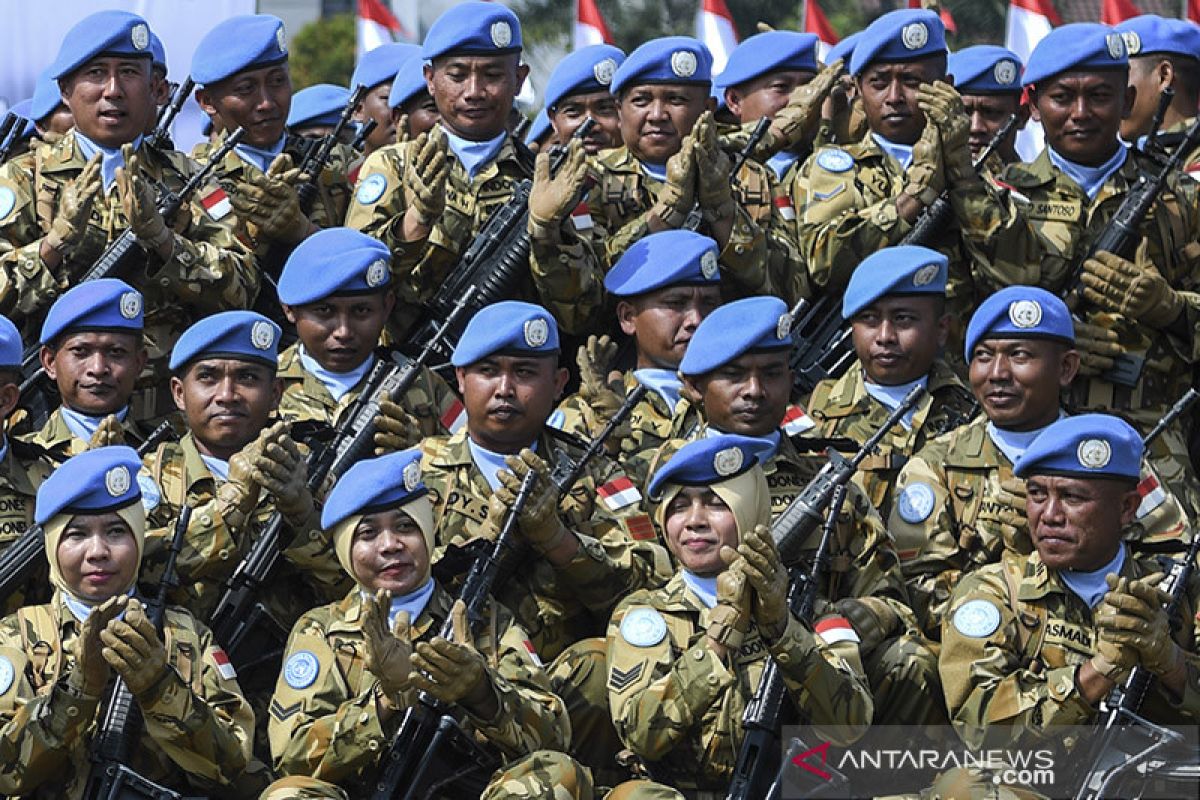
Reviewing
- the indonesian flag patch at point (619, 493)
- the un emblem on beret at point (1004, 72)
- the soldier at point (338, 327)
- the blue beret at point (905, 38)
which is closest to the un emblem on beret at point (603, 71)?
the blue beret at point (905, 38)

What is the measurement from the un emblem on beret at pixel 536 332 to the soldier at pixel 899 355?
4.64ft

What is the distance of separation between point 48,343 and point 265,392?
106 cm

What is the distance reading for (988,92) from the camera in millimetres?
14523

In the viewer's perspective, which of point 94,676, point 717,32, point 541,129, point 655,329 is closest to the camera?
point 94,676

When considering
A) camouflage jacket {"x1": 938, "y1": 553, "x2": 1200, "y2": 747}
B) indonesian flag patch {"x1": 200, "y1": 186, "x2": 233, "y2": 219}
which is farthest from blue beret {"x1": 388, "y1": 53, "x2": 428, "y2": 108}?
camouflage jacket {"x1": 938, "y1": 553, "x2": 1200, "y2": 747}

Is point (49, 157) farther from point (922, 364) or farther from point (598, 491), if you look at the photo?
point (922, 364)

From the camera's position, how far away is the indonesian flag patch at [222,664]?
36.6 feet

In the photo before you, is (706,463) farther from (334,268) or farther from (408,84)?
(408,84)

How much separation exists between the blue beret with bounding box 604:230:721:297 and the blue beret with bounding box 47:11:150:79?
2.64 m

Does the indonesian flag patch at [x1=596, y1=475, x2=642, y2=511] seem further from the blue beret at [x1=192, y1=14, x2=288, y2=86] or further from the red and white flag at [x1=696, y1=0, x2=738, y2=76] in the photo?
the red and white flag at [x1=696, y1=0, x2=738, y2=76]

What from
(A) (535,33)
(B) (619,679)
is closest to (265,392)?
(B) (619,679)

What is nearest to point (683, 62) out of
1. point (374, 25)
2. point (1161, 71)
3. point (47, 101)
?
point (1161, 71)

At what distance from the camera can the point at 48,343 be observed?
12.6 meters

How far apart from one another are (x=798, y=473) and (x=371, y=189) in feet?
9.39
